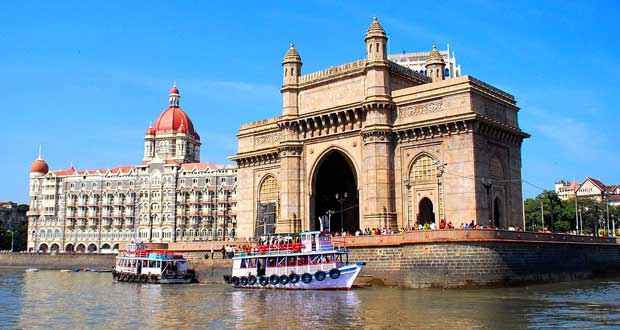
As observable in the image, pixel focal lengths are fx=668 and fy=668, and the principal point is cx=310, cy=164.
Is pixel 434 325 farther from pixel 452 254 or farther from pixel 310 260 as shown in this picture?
pixel 310 260

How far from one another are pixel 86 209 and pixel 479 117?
312 ft

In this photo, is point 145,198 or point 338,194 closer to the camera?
point 338,194

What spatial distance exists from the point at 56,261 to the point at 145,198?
22870 mm

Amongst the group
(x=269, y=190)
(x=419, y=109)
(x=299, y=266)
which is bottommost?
(x=299, y=266)

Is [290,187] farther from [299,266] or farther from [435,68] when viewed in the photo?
[435,68]

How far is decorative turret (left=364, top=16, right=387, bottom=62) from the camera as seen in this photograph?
48281 mm

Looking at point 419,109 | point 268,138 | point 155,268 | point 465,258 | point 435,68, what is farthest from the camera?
point 268,138

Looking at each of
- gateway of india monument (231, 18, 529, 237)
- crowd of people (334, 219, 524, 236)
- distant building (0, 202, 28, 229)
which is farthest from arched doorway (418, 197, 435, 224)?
distant building (0, 202, 28, 229)

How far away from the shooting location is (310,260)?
4147 cm

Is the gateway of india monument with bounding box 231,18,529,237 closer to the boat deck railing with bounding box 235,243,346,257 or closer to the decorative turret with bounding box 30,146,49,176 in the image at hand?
the boat deck railing with bounding box 235,243,346,257

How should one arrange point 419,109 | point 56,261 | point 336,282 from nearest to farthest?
1. point 336,282
2. point 419,109
3. point 56,261

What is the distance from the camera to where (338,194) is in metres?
56.5

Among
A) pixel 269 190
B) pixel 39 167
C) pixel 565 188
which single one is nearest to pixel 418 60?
pixel 565 188

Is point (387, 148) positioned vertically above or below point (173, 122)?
below
